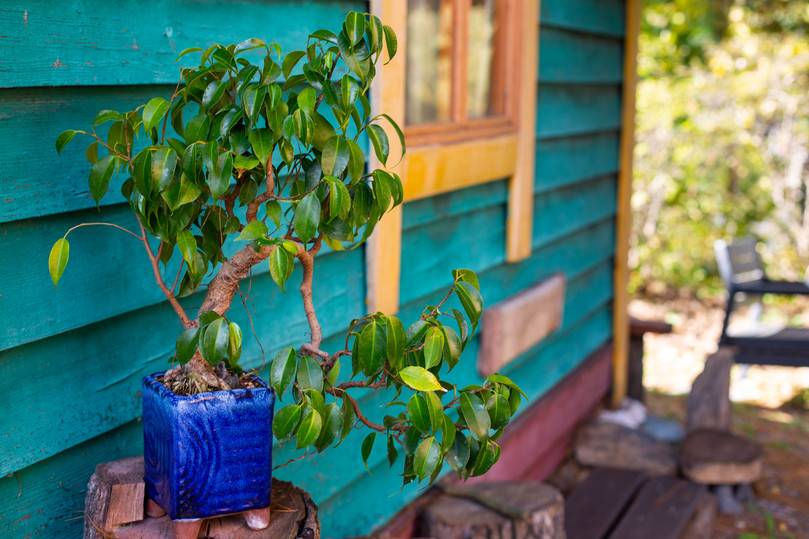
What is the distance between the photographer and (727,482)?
4.22m

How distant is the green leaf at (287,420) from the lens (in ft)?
4.52

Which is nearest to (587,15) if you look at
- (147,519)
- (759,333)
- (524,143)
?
(524,143)

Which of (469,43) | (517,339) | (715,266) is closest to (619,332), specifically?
(517,339)

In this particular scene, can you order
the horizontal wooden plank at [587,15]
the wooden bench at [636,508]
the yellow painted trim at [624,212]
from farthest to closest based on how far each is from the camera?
the yellow painted trim at [624,212] < the horizontal wooden plank at [587,15] < the wooden bench at [636,508]

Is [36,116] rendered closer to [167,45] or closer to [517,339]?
[167,45]

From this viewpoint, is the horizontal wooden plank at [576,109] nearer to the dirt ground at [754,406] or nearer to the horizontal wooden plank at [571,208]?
the horizontal wooden plank at [571,208]

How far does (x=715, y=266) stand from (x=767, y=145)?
1166 millimetres

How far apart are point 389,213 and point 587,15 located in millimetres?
2193

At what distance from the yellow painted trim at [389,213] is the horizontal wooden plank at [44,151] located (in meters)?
0.86

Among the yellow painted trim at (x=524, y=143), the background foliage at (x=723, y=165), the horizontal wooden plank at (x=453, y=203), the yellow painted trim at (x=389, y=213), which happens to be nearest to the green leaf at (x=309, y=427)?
the yellow painted trim at (x=389, y=213)

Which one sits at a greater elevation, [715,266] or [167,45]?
[167,45]

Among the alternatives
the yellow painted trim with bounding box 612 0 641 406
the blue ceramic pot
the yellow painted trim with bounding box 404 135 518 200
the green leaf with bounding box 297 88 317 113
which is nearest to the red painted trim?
the yellow painted trim with bounding box 612 0 641 406

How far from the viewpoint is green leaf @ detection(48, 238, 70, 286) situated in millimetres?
1330

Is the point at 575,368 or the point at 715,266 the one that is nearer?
the point at 575,368
